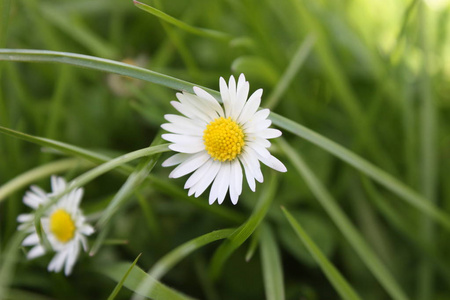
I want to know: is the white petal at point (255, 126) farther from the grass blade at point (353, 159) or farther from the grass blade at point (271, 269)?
the grass blade at point (271, 269)

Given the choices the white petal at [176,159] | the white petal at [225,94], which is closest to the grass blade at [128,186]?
the white petal at [176,159]

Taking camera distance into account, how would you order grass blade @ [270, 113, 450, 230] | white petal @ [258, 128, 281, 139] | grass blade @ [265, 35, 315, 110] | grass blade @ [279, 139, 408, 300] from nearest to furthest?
white petal @ [258, 128, 281, 139] < grass blade @ [270, 113, 450, 230] < grass blade @ [279, 139, 408, 300] < grass blade @ [265, 35, 315, 110]

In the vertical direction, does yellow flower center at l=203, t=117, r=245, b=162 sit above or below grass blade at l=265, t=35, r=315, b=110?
below

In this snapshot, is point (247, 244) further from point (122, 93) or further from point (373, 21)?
point (373, 21)

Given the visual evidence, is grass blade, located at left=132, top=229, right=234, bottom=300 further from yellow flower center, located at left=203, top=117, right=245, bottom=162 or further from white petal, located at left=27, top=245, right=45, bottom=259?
white petal, located at left=27, top=245, right=45, bottom=259

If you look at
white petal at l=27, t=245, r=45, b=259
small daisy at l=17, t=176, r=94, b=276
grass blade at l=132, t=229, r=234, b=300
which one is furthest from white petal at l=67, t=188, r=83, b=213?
grass blade at l=132, t=229, r=234, b=300

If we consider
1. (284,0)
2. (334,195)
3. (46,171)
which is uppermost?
(284,0)

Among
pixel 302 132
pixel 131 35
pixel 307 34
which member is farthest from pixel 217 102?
pixel 131 35
